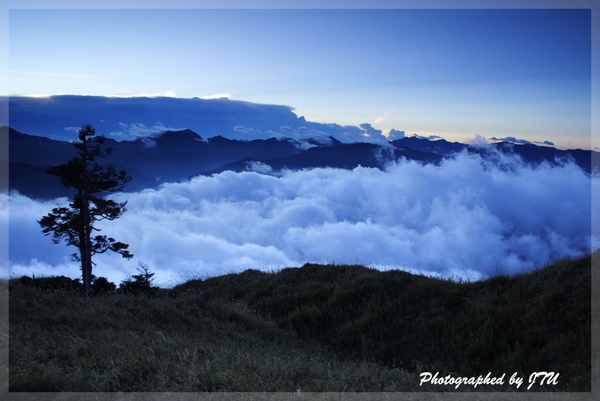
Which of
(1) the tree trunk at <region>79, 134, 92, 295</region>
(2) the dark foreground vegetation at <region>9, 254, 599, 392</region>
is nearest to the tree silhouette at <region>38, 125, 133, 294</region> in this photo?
(1) the tree trunk at <region>79, 134, 92, 295</region>

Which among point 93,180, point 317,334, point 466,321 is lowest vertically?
point 317,334

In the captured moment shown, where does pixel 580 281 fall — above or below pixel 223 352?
above

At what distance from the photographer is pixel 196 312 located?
1200 centimetres

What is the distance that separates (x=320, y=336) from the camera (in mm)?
12727

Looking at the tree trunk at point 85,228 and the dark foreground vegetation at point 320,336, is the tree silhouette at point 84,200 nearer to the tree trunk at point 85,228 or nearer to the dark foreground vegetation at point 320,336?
the tree trunk at point 85,228

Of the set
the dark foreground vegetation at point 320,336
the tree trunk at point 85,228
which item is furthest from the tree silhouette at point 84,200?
the dark foreground vegetation at point 320,336

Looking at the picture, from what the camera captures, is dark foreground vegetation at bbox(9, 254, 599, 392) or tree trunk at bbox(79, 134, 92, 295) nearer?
dark foreground vegetation at bbox(9, 254, 599, 392)

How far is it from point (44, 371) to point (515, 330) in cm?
1043

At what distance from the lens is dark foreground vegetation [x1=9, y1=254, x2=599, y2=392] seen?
6.08 m

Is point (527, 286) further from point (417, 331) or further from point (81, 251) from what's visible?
point (81, 251)

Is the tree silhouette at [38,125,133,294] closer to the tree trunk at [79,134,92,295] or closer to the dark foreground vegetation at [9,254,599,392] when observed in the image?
the tree trunk at [79,134,92,295]

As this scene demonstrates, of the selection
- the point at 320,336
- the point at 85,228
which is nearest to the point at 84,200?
the point at 85,228

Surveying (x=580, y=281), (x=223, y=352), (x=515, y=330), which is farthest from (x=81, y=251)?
(x=580, y=281)

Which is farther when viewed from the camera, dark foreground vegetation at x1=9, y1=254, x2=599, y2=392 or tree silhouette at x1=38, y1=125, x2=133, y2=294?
tree silhouette at x1=38, y1=125, x2=133, y2=294
